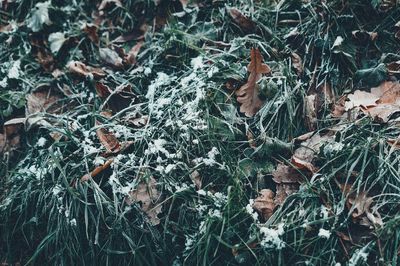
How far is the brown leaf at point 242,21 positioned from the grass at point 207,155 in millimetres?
33

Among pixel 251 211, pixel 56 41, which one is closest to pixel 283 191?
pixel 251 211

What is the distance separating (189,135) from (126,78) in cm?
63

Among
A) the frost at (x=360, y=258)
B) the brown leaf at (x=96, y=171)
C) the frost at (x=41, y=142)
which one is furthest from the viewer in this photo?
the frost at (x=41, y=142)

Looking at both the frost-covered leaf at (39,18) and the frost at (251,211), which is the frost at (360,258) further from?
the frost-covered leaf at (39,18)

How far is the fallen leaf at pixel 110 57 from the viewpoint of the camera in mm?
2734

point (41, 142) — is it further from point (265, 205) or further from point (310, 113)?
point (310, 113)

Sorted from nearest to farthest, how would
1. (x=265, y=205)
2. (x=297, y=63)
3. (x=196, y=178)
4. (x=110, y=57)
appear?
(x=265, y=205), (x=196, y=178), (x=297, y=63), (x=110, y=57)

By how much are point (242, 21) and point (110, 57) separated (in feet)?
2.69

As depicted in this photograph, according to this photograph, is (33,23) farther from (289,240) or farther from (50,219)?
(289,240)

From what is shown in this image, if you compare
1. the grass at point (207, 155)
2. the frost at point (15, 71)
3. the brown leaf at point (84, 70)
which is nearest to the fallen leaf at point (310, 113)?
the grass at point (207, 155)

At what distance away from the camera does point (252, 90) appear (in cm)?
236

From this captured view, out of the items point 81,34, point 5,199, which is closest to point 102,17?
point 81,34

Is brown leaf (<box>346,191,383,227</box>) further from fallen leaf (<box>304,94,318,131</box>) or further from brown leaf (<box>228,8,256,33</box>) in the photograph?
brown leaf (<box>228,8,256,33</box>)

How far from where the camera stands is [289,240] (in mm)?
2010
